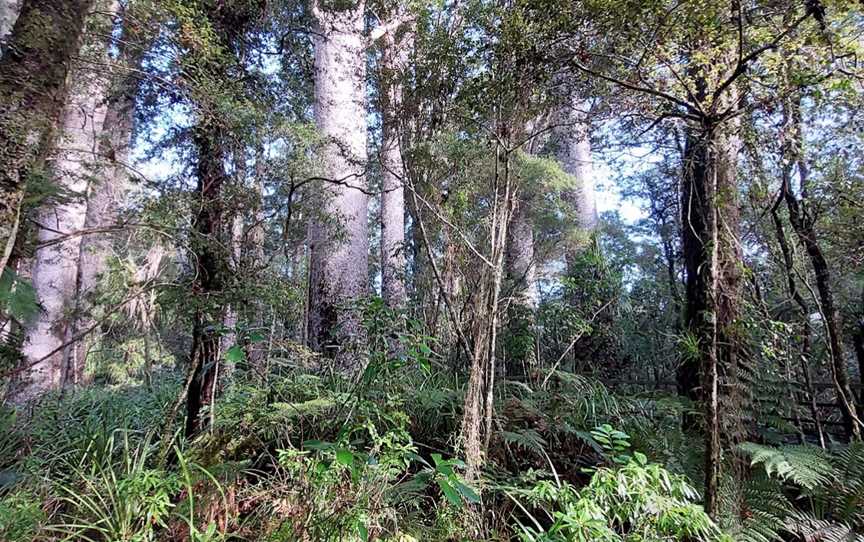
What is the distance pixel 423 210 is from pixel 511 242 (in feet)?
9.60

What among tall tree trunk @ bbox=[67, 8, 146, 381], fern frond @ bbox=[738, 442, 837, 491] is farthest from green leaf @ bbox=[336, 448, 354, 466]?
fern frond @ bbox=[738, 442, 837, 491]

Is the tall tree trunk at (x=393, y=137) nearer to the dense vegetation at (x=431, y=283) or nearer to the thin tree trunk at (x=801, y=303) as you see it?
the dense vegetation at (x=431, y=283)

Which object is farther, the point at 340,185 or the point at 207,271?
the point at 340,185

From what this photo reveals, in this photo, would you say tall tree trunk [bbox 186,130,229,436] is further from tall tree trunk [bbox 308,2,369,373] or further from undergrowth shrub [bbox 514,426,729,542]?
undergrowth shrub [bbox 514,426,729,542]

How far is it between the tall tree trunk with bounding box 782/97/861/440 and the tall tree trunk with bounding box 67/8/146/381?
4279mm

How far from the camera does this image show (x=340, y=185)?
448cm

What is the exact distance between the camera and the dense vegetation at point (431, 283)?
2.10 m

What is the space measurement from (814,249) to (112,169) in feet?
18.7

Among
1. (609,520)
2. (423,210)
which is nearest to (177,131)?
(423,210)

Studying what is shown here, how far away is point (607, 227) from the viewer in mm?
12391

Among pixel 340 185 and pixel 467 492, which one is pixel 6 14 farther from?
pixel 467 492

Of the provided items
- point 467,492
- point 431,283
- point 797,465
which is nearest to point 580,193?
point 431,283

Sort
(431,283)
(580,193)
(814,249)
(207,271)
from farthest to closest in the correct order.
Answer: (580,193)
(431,283)
(814,249)
(207,271)

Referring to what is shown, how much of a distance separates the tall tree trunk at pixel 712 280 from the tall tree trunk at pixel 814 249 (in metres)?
0.34
